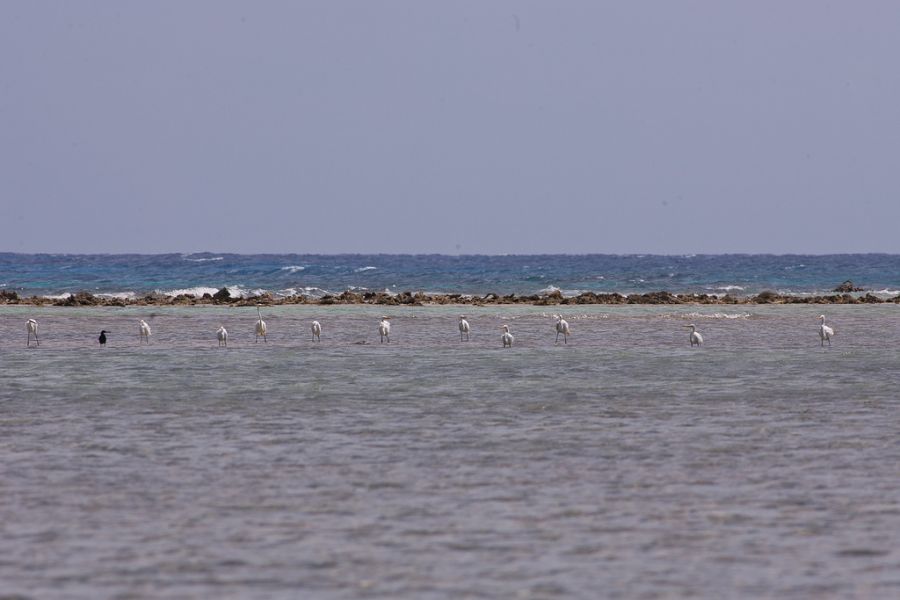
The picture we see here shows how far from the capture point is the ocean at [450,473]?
32.5 feet

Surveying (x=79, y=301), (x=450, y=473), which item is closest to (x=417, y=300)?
(x=79, y=301)

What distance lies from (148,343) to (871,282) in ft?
201

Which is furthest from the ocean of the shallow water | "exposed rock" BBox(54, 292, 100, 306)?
"exposed rock" BBox(54, 292, 100, 306)

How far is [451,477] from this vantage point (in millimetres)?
13688

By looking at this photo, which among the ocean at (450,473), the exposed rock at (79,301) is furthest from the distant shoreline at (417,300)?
the ocean at (450,473)

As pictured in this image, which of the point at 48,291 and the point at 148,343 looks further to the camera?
the point at 48,291

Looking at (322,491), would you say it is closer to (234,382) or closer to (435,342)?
(234,382)

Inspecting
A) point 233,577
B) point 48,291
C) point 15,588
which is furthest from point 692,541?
point 48,291

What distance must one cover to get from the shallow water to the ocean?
0.13 ft

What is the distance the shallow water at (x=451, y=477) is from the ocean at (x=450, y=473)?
0.13ft

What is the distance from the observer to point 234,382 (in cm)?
2358

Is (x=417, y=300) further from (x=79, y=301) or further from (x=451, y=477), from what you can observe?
(x=451, y=477)

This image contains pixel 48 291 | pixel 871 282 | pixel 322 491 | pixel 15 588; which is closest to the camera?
pixel 15 588

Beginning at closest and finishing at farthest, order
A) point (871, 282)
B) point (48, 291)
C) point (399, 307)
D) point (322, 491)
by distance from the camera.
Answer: point (322, 491)
point (399, 307)
point (48, 291)
point (871, 282)
